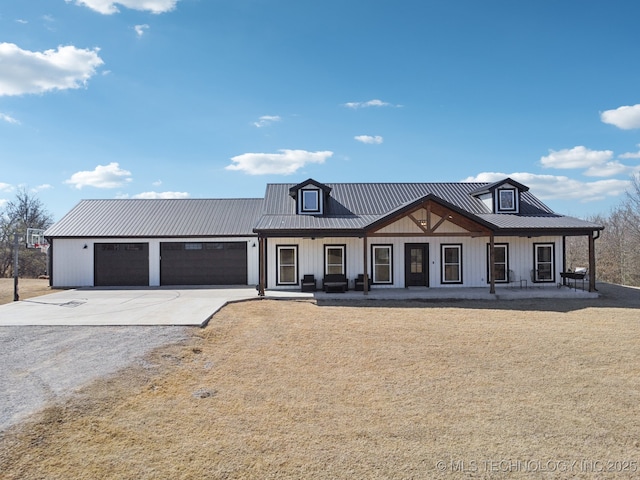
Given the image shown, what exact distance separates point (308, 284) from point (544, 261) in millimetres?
10042

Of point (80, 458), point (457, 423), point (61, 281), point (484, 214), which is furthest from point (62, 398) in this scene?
point (484, 214)

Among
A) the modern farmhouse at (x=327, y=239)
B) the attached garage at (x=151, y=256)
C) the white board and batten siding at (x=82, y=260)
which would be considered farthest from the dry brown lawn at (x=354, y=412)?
the white board and batten siding at (x=82, y=260)

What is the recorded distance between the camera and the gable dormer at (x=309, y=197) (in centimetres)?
1808

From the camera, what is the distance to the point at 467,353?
796 cm

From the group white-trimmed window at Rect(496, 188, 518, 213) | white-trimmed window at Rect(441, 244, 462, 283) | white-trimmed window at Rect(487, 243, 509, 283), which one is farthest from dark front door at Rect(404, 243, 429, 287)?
white-trimmed window at Rect(496, 188, 518, 213)

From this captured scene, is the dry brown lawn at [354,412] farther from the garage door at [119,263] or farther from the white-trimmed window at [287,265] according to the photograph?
the garage door at [119,263]

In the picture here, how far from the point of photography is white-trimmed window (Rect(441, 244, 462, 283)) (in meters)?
16.9

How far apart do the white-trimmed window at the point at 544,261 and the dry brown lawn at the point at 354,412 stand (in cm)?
810

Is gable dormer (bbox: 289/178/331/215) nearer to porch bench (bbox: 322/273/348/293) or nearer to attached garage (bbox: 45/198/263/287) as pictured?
attached garage (bbox: 45/198/263/287)

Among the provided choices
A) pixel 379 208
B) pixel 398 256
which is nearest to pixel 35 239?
pixel 379 208

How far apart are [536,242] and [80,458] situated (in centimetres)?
1760

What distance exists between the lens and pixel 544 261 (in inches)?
683

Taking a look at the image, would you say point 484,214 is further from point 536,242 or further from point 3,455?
point 3,455

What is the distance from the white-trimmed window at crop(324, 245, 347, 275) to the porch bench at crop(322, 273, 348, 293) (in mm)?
581
